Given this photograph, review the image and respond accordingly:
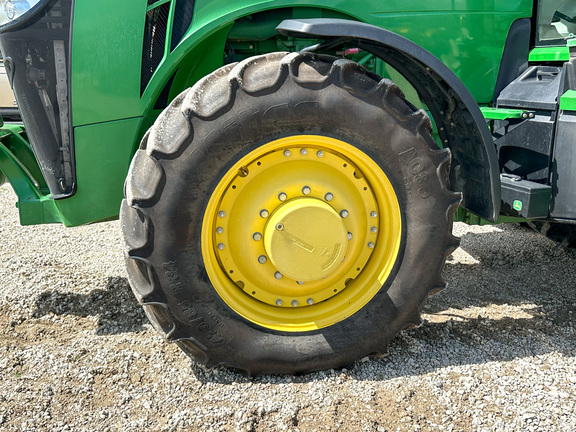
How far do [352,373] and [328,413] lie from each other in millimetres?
334

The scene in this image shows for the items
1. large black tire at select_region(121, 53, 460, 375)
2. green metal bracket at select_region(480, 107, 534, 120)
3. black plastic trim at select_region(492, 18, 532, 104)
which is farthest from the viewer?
black plastic trim at select_region(492, 18, 532, 104)

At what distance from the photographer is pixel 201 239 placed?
2549mm

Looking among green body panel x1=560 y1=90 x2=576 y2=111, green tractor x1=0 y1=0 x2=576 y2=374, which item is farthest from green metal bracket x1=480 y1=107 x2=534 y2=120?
green body panel x1=560 y1=90 x2=576 y2=111

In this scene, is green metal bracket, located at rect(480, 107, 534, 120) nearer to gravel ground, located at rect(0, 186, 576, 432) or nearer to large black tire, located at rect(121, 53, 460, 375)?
large black tire, located at rect(121, 53, 460, 375)

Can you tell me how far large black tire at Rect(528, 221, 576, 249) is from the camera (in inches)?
165

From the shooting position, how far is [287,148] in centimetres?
264

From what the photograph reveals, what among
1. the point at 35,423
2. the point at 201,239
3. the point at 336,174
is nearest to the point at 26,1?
the point at 201,239

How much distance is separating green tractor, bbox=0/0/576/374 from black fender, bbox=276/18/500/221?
0.01 meters

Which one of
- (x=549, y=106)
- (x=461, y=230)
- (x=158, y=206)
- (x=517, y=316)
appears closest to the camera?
(x=158, y=206)

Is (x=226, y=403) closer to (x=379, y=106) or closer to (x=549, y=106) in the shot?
(x=379, y=106)

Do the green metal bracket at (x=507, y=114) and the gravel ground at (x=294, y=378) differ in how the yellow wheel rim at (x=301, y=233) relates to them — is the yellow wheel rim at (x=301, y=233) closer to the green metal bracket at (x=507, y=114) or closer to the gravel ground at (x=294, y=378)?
the gravel ground at (x=294, y=378)

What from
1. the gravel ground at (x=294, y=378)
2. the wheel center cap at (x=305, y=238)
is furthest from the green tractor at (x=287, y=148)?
the gravel ground at (x=294, y=378)

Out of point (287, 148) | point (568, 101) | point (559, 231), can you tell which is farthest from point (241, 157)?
point (559, 231)

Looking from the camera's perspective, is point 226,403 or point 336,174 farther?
point 336,174
